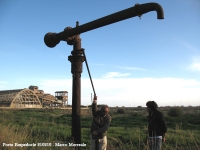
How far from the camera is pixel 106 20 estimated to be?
2.51 meters

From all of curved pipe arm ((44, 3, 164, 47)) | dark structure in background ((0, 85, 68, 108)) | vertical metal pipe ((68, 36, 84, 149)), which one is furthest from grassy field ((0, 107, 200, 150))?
dark structure in background ((0, 85, 68, 108))

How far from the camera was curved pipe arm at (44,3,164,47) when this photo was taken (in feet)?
7.30

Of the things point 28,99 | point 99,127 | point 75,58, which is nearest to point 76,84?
point 75,58

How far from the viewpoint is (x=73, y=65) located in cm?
309

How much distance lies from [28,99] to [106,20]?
4641 cm

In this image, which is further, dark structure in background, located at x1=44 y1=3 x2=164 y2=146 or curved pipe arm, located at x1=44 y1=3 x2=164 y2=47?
dark structure in background, located at x1=44 y1=3 x2=164 y2=146

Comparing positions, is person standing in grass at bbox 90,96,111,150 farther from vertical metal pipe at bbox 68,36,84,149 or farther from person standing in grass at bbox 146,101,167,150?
person standing in grass at bbox 146,101,167,150

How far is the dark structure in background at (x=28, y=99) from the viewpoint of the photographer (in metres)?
40.6

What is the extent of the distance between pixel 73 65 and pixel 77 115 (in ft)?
2.46

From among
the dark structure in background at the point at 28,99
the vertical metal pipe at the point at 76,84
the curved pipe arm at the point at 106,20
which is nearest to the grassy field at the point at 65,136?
the vertical metal pipe at the point at 76,84

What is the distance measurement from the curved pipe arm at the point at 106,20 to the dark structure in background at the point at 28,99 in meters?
39.5

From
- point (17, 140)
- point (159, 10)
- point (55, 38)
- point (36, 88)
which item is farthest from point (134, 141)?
point (36, 88)

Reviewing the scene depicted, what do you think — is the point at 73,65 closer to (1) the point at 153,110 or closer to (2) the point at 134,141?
(1) the point at 153,110

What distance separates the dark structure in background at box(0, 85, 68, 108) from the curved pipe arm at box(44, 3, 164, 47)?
129 ft
